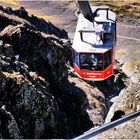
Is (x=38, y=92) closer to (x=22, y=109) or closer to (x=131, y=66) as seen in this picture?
(x=22, y=109)

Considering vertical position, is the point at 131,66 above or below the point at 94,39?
below

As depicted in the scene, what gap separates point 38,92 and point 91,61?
22.2ft

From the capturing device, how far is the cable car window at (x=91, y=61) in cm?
2678

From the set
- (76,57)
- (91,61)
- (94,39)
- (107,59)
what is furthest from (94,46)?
(76,57)

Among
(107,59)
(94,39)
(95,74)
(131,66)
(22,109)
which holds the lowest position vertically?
(131,66)

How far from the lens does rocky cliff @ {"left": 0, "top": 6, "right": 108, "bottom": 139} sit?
1148 inches

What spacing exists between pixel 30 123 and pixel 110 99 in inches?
1259

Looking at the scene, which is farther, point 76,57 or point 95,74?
point 95,74

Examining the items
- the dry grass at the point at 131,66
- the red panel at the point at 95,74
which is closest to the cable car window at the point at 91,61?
the red panel at the point at 95,74

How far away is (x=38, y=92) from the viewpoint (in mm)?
32062

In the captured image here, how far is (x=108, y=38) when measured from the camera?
2622cm

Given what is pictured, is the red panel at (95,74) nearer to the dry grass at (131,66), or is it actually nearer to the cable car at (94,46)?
the cable car at (94,46)

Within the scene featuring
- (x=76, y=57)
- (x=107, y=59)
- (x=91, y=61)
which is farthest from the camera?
(x=76, y=57)

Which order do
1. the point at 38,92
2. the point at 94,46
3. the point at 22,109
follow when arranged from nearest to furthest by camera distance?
the point at 94,46 < the point at 22,109 < the point at 38,92
